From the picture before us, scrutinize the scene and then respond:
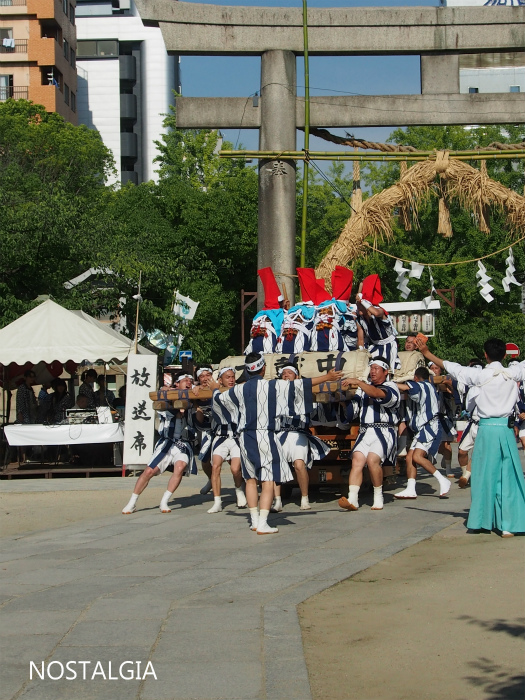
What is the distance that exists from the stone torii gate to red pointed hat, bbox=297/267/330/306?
0.78 m

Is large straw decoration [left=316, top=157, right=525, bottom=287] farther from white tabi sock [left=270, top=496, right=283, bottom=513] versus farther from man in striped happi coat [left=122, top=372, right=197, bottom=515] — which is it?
white tabi sock [left=270, top=496, right=283, bottom=513]

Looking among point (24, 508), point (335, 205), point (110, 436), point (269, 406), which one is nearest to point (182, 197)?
point (335, 205)

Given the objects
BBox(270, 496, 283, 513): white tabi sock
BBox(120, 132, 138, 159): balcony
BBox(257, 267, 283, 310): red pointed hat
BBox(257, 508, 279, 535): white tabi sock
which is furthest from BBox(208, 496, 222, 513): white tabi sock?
BBox(120, 132, 138, 159): balcony

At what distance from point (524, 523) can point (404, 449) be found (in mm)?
4360

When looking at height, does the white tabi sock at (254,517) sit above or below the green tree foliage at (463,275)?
below

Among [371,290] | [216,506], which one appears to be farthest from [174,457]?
[371,290]

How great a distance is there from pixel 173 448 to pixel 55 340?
5.13 m

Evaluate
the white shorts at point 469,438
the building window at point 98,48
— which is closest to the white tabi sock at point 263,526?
the white shorts at point 469,438

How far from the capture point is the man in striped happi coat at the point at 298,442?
9.94 metres

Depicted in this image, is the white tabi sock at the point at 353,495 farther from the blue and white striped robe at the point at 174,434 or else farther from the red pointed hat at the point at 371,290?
the red pointed hat at the point at 371,290

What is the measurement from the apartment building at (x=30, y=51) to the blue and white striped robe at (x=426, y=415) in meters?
47.6

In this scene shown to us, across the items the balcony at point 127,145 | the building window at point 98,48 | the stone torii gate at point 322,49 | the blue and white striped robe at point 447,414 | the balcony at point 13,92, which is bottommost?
the blue and white striped robe at point 447,414

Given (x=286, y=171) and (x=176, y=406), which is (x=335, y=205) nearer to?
(x=286, y=171)

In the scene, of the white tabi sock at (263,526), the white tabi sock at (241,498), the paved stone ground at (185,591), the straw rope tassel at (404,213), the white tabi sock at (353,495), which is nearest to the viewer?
the paved stone ground at (185,591)
